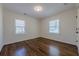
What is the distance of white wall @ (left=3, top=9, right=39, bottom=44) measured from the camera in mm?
1080

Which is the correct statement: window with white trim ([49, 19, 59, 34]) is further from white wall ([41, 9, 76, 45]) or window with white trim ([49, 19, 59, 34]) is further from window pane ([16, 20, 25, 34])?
window pane ([16, 20, 25, 34])

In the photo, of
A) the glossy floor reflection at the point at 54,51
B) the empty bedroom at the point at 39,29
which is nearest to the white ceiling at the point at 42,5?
the empty bedroom at the point at 39,29

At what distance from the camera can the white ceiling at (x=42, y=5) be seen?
3.45 feet

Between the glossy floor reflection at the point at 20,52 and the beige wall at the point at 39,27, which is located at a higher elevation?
the beige wall at the point at 39,27

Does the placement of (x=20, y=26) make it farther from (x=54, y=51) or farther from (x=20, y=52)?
(x=54, y=51)

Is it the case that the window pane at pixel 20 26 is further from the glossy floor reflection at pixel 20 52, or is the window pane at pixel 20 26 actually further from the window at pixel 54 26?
the window at pixel 54 26

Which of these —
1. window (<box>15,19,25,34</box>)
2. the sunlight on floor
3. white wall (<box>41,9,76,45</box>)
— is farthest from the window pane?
white wall (<box>41,9,76,45</box>)

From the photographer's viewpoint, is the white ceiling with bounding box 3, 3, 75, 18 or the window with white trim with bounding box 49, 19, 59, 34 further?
the window with white trim with bounding box 49, 19, 59, 34

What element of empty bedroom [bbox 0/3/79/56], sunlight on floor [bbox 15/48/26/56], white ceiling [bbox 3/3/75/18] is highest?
white ceiling [bbox 3/3/75/18]

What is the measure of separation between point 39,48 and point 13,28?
55cm

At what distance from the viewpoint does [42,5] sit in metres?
1.07

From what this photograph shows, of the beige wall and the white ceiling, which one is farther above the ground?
the white ceiling

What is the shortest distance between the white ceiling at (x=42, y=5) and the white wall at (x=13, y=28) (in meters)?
0.08

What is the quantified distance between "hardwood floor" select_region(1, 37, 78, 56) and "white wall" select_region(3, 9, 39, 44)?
0.08 metres
